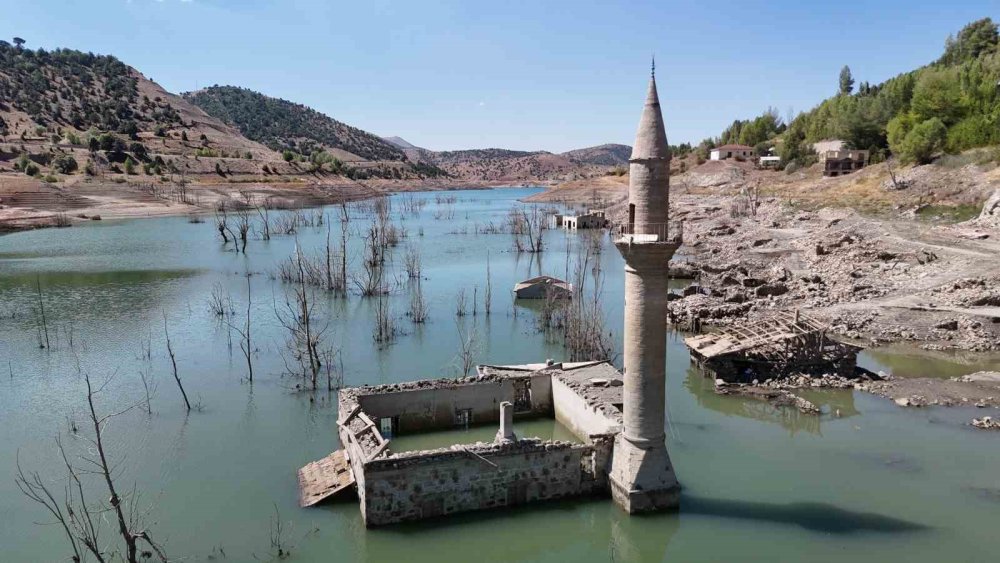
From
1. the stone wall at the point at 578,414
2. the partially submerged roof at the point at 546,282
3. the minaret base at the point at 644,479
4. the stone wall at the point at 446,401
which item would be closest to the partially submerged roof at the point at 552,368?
the stone wall at the point at 446,401

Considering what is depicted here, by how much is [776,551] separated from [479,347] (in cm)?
1649

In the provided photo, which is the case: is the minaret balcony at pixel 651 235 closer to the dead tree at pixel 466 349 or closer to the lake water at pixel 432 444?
the lake water at pixel 432 444

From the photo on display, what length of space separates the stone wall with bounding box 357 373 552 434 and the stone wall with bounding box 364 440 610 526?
3340 millimetres

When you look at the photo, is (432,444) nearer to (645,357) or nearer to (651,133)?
(645,357)

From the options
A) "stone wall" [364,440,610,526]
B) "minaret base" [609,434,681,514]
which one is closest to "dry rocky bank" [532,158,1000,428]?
"minaret base" [609,434,681,514]

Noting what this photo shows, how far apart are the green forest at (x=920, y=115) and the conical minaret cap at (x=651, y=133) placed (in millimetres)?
64311

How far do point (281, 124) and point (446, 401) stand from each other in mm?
171150

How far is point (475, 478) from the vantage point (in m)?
13.9

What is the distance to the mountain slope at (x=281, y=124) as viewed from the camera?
16300 centimetres

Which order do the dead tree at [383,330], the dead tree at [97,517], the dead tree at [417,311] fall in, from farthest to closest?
the dead tree at [417,311]
the dead tree at [383,330]
the dead tree at [97,517]

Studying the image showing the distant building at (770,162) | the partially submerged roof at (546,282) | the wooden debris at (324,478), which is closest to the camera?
the wooden debris at (324,478)

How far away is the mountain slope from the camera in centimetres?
16300

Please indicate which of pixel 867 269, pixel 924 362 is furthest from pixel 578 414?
pixel 867 269

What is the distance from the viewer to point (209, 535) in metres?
14.2
